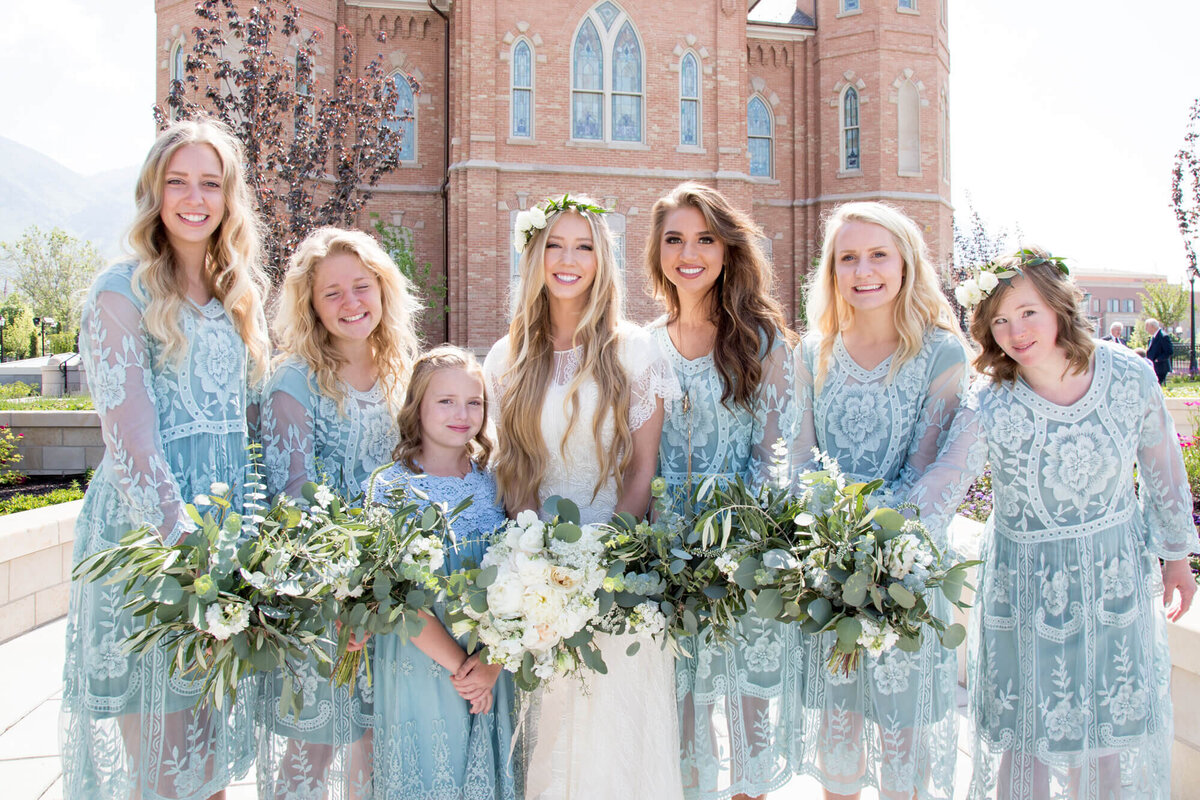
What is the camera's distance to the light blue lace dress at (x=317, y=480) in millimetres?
2734

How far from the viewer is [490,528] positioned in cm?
290

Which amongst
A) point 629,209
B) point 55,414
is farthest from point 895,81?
point 55,414

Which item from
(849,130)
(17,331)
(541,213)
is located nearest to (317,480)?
(541,213)

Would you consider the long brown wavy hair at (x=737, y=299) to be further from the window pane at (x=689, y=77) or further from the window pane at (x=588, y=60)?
the window pane at (x=689, y=77)

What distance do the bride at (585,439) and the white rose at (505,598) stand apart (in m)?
0.47

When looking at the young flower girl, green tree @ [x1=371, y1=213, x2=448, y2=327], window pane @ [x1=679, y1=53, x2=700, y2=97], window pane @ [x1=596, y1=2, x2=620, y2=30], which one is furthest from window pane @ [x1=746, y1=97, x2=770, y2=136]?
the young flower girl

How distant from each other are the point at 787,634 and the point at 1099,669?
1049mm

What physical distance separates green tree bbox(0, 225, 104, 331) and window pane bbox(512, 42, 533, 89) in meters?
35.5

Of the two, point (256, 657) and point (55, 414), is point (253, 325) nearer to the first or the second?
point (256, 657)

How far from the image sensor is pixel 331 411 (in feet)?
9.81

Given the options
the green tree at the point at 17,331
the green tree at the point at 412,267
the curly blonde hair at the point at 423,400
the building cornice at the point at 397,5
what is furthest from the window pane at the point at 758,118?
the green tree at the point at 17,331

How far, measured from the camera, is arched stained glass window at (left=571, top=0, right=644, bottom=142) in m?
17.2

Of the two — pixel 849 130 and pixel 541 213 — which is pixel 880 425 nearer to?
pixel 541 213

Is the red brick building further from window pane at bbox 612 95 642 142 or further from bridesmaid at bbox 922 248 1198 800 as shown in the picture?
bridesmaid at bbox 922 248 1198 800
